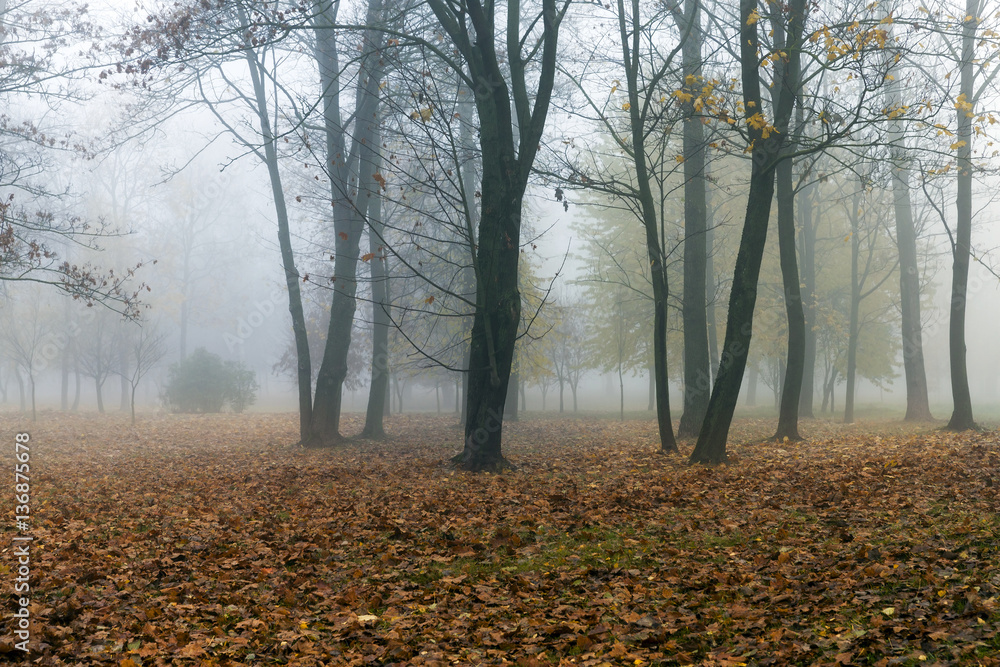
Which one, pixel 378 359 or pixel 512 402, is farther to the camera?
pixel 512 402

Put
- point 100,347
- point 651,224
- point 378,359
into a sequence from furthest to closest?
point 100,347 < point 378,359 < point 651,224

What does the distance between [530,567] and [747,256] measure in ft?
18.7

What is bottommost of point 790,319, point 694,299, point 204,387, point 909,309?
point 204,387

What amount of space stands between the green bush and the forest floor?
21295mm

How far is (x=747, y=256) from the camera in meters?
8.99

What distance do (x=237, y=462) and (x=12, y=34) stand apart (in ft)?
30.2

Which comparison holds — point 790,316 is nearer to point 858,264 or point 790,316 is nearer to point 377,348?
point 377,348

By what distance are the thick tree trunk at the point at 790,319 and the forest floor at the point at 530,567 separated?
280cm

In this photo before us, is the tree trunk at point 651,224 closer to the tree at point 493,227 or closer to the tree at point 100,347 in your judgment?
the tree at point 493,227

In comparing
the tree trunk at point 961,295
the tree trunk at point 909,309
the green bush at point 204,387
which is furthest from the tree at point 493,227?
the green bush at point 204,387

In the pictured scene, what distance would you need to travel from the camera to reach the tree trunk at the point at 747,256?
29.5ft

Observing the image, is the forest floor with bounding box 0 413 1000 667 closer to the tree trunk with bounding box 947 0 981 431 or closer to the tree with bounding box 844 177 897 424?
the tree trunk with bounding box 947 0 981 431

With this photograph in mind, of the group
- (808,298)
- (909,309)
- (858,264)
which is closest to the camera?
(909,309)

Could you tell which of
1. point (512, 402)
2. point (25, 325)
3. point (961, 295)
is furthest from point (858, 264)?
point (25, 325)
